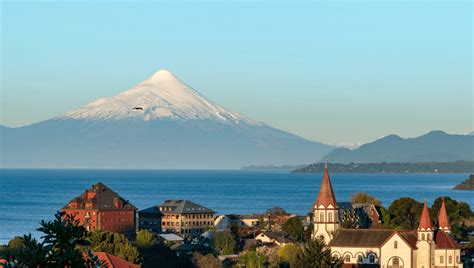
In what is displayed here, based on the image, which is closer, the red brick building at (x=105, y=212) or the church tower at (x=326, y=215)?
the church tower at (x=326, y=215)

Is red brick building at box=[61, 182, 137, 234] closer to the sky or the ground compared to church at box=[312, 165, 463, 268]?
closer to the sky

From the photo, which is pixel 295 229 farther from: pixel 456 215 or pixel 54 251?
pixel 54 251

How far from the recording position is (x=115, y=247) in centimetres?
5697

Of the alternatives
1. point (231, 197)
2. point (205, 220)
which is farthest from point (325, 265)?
point (231, 197)

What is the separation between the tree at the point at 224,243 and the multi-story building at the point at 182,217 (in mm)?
23856

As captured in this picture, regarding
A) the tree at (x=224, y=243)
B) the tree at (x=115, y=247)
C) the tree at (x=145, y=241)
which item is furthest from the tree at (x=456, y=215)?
the tree at (x=115, y=247)

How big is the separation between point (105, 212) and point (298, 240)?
19.1m

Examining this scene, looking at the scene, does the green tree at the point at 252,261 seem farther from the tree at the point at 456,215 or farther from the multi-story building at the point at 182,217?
the multi-story building at the point at 182,217

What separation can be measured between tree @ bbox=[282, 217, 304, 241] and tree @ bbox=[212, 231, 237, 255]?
6.11 m

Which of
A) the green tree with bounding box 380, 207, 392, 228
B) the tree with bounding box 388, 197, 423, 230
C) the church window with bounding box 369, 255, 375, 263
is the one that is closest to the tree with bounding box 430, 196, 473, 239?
the tree with bounding box 388, 197, 423, 230

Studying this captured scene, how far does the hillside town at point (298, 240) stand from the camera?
60.7 m

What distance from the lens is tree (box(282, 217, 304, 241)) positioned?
3410 inches

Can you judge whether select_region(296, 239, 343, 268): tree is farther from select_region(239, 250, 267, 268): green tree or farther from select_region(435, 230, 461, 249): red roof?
select_region(435, 230, 461, 249): red roof

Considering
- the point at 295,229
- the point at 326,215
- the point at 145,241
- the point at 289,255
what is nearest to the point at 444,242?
the point at 326,215
